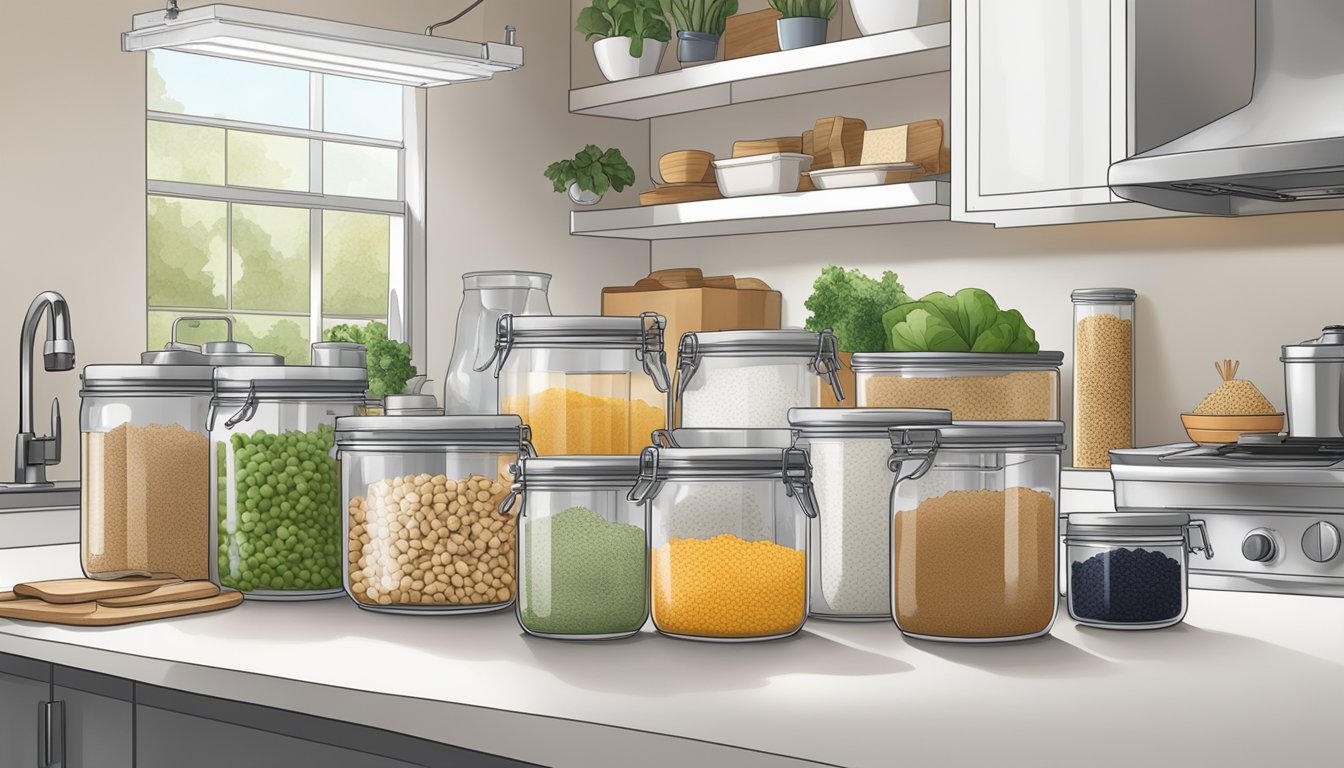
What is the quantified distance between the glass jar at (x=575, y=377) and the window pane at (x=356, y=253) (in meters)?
3.47

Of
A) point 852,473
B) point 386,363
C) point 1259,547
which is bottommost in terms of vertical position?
→ point 1259,547

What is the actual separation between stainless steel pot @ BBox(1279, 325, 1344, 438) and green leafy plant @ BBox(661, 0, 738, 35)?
1.99 meters

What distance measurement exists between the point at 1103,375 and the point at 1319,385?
0.56 m

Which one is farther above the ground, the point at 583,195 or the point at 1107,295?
the point at 583,195

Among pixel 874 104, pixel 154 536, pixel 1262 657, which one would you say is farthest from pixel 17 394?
pixel 1262 657

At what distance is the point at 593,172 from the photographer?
441 cm

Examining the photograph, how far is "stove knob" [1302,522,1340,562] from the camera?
2455 millimetres

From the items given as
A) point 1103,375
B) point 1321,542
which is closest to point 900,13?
point 1103,375

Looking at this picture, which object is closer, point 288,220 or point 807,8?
point 807,8

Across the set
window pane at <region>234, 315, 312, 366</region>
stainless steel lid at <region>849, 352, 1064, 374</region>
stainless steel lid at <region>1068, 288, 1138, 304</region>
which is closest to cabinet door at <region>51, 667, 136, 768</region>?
stainless steel lid at <region>849, 352, 1064, 374</region>

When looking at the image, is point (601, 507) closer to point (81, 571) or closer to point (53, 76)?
point (81, 571)

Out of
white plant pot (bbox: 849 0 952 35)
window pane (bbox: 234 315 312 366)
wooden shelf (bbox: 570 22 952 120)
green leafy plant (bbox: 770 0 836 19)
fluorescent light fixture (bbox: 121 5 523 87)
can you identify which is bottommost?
window pane (bbox: 234 315 312 366)

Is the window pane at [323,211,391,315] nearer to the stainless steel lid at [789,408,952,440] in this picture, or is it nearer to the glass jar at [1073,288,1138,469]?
the glass jar at [1073,288,1138,469]

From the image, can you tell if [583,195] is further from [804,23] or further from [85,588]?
[85,588]
